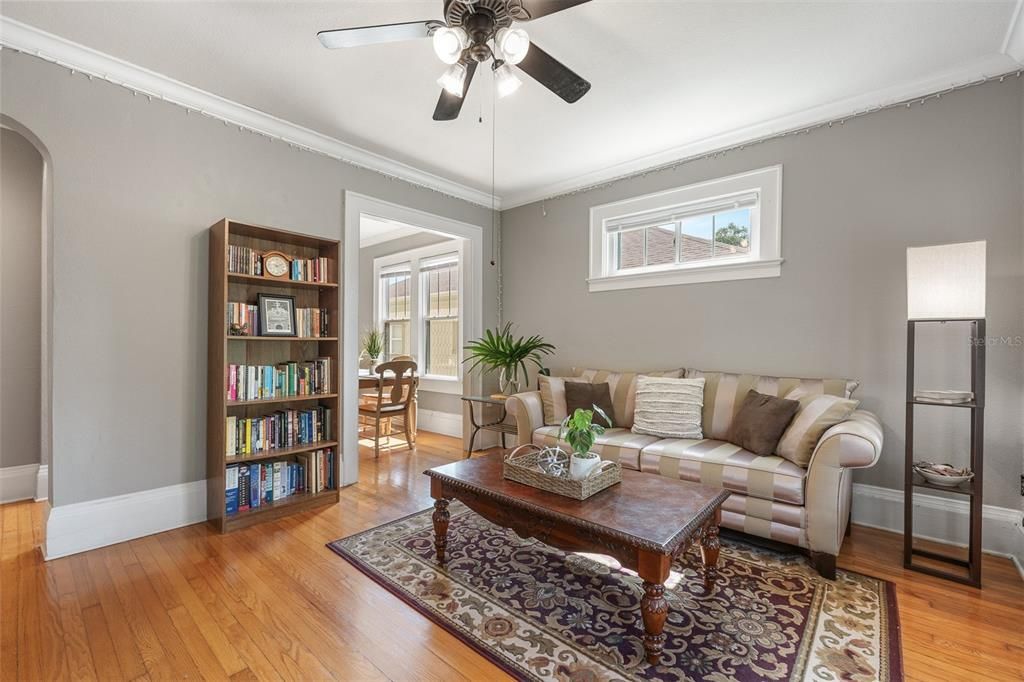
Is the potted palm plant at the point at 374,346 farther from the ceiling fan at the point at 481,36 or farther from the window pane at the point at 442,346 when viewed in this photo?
the ceiling fan at the point at 481,36

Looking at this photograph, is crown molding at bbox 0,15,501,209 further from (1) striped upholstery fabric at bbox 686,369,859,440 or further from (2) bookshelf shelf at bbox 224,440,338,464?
(1) striped upholstery fabric at bbox 686,369,859,440

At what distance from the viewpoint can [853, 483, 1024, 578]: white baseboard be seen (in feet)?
7.78

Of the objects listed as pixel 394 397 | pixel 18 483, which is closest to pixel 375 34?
pixel 394 397

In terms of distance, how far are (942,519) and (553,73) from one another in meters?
3.23

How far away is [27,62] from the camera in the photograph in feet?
7.45

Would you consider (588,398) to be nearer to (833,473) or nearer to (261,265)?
(833,473)

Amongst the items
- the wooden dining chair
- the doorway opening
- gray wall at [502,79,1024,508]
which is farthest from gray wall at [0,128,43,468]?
gray wall at [502,79,1024,508]

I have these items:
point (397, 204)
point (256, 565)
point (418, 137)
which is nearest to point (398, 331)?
point (397, 204)

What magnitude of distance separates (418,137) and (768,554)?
3569mm

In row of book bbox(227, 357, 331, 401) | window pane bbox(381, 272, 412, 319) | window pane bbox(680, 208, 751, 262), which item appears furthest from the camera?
window pane bbox(381, 272, 412, 319)

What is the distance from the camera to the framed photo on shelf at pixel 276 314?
9.71ft

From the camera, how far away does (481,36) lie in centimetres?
173

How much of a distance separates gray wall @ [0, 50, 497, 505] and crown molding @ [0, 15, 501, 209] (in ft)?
0.19

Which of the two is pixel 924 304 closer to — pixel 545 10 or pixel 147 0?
pixel 545 10
